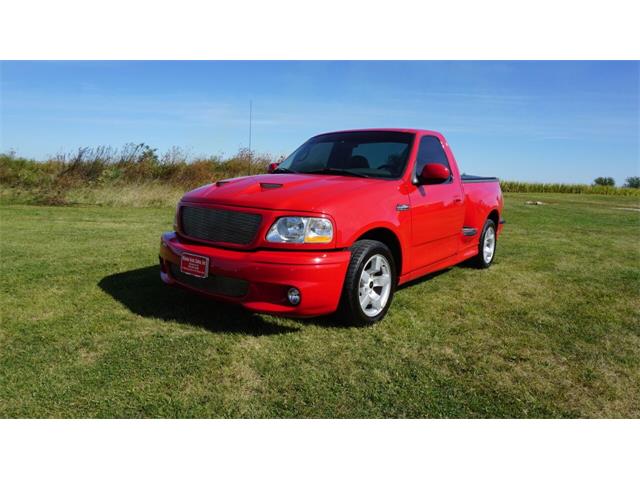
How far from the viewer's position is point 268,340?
3344 millimetres

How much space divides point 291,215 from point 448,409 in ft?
5.44

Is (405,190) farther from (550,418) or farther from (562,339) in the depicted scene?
(550,418)

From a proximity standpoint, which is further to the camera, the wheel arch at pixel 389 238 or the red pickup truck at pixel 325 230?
the wheel arch at pixel 389 238

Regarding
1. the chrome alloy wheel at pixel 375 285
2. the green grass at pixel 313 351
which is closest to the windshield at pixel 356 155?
the chrome alloy wheel at pixel 375 285

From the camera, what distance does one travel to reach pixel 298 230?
10.8 ft

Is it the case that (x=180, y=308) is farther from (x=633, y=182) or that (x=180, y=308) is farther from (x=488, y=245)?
(x=633, y=182)

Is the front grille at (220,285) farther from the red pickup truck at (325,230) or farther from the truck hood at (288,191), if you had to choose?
the truck hood at (288,191)

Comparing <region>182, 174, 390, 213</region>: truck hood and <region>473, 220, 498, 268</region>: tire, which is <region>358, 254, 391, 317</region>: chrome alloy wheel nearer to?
<region>182, 174, 390, 213</region>: truck hood

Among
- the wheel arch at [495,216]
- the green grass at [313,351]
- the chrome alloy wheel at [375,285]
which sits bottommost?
the green grass at [313,351]

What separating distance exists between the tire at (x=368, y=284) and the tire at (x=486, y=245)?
252 centimetres

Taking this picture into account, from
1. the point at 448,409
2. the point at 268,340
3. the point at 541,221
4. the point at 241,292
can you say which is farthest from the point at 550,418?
the point at 541,221

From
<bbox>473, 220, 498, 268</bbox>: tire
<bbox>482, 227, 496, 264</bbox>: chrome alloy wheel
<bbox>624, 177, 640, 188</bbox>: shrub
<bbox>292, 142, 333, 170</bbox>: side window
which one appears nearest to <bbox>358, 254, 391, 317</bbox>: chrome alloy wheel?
<bbox>292, 142, 333, 170</bbox>: side window

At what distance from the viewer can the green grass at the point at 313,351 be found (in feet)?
8.27

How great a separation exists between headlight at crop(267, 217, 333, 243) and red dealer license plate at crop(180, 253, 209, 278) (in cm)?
55
